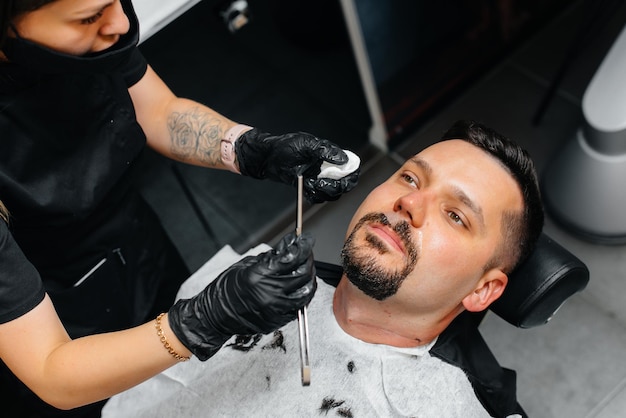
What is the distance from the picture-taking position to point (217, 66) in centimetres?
237

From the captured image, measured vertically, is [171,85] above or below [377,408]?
above

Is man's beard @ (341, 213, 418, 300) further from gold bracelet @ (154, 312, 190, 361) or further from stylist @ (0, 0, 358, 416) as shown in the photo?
gold bracelet @ (154, 312, 190, 361)

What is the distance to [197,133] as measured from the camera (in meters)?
1.76

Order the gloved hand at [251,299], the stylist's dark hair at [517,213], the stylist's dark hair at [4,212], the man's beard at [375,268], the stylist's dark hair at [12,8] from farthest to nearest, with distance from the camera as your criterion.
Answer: the stylist's dark hair at [517,213], the man's beard at [375,268], the stylist's dark hair at [4,212], the gloved hand at [251,299], the stylist's dark hair at [12,8]

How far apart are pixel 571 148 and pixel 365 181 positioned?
82 cm

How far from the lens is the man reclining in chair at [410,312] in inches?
63.3

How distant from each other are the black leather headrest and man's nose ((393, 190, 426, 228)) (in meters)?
0.30

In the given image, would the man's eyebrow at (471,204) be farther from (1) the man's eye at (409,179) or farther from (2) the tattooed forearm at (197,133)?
(2) the tattooed forearm at (197,133)

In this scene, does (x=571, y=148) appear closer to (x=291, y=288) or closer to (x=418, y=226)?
(x=418, y=226)

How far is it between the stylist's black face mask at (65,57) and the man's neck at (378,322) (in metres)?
0.73

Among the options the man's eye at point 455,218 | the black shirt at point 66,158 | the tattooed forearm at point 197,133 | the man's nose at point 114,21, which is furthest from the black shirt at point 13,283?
the man's eye at point 455,218

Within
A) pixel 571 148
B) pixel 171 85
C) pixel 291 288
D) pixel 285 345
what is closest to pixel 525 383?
pixel 571 148

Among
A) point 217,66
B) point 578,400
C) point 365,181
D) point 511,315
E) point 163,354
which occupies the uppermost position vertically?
point 163,354

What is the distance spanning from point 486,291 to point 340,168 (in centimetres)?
47
